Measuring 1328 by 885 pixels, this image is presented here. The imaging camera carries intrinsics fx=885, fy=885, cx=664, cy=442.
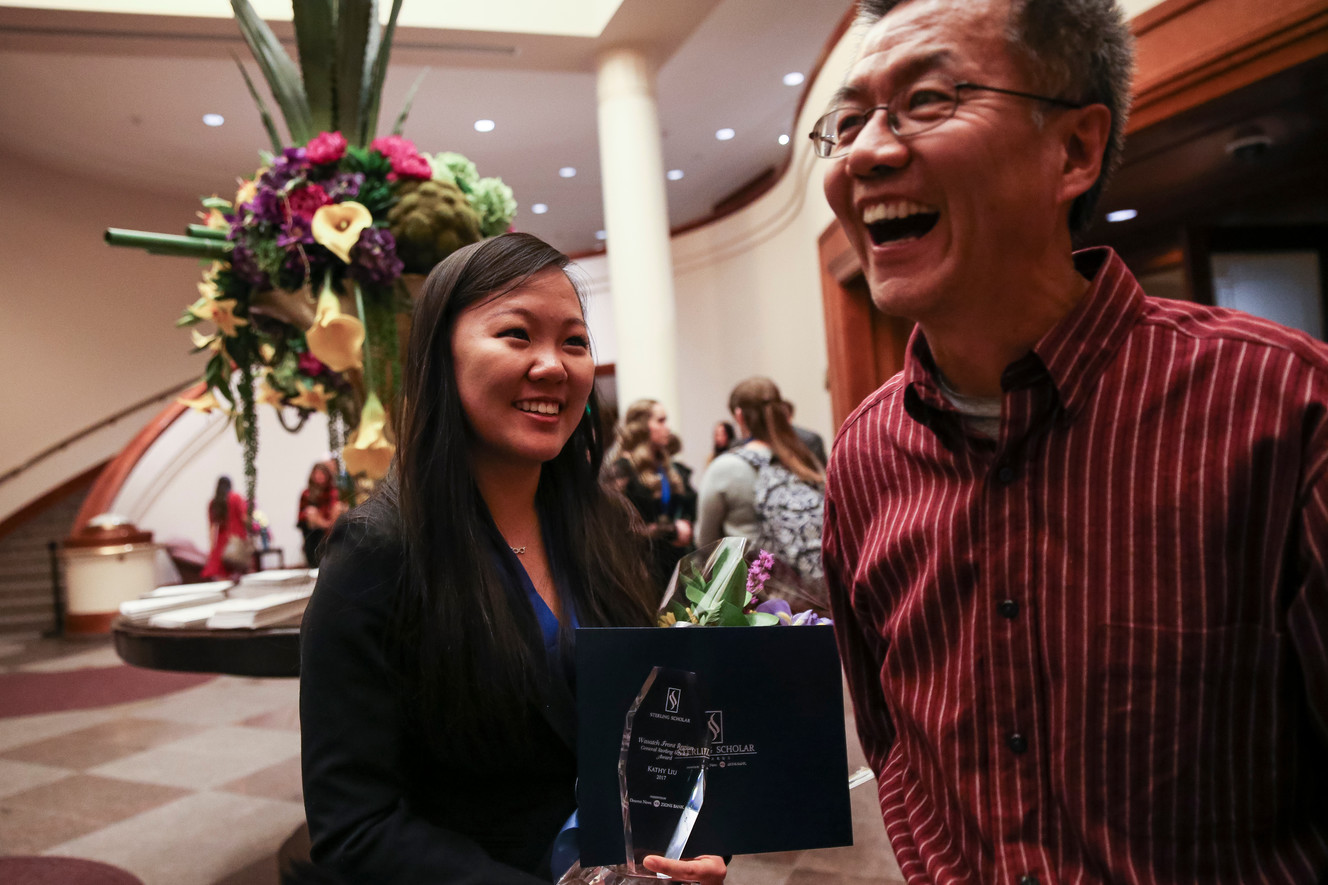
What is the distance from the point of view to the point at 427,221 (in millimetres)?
2051

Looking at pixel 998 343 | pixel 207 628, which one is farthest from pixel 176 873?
pixel 998 343

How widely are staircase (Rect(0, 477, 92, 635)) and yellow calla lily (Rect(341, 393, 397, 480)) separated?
9.11 meters

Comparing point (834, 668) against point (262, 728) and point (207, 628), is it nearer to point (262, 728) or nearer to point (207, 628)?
point (207, 628)

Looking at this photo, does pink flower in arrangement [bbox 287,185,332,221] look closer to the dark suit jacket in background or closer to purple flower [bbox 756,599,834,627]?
the dark suit jacket in background

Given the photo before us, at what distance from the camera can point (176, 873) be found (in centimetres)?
284

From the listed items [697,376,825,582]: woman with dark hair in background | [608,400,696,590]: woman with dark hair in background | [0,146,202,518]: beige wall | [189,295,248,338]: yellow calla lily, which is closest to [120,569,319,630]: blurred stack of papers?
[189,295,248,338]: yellow calla lily

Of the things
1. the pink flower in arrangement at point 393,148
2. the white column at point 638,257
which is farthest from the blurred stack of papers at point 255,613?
the white column at point 638,257

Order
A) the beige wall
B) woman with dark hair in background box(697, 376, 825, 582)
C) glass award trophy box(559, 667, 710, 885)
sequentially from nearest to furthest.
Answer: glass award trophy box(559, 667, 710, 885), woman with dark hair in background box(697, 376, 825, 582), the beige wall

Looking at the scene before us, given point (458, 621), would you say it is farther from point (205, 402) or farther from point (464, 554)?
point (205, 402)

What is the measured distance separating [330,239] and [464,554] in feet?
3.56

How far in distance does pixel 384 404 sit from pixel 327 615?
3.31 feet

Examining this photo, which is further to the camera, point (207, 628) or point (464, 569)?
point (207, 628)

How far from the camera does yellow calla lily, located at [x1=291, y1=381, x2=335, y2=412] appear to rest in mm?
2240

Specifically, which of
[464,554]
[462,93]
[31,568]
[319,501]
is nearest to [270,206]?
[464,554]
